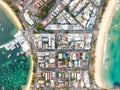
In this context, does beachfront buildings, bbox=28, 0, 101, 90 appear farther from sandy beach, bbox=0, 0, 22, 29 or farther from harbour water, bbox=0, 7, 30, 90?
sandy beach, bbox=0, 0, 22, 29

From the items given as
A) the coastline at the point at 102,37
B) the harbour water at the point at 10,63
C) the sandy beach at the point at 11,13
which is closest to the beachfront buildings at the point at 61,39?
the sandy beach at the point at 11,13

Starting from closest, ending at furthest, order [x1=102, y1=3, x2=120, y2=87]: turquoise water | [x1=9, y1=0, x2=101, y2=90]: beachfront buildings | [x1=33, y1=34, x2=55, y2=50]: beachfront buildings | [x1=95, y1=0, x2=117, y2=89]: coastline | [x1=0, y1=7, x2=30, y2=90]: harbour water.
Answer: [x1=9, y1=0, x2=101, y2=90]: beachfront buildings, [x1=33, y1=34, x2=55, y2=50]: beachfront buildings, [x1=95, y1=0, x2=117, y2=89]: coastline, [x1=0, y1=7, x2=30, y2=90]: harbour water, [x1=102, y1=3, x2=120, y2=87]: turquoise water

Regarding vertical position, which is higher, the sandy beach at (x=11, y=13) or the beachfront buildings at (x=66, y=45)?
the sandy beach at (x=11, y=13)

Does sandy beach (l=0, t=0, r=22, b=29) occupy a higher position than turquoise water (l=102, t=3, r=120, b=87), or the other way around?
sandy beach (l=0, t=0, r=22, b=29)

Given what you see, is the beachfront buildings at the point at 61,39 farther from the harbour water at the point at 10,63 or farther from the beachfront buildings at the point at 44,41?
the harbour water at the point at 10,63

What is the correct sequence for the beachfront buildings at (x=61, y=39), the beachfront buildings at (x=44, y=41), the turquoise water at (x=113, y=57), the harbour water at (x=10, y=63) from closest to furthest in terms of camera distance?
the beachfront buildings at (x=61, y=39) → the beachfront buildings at (x=44, y=41) → the harbour water at (x=10, y=63) → the turquoise water at (x=113, y=57)

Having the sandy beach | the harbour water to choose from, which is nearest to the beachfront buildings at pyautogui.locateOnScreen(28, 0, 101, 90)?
the harbour water

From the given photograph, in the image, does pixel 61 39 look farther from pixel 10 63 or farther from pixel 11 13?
pixel 10 63

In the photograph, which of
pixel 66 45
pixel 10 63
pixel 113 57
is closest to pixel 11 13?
pixel 10 63
